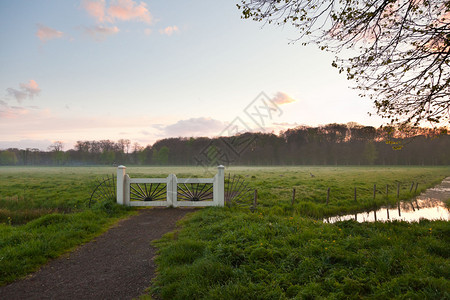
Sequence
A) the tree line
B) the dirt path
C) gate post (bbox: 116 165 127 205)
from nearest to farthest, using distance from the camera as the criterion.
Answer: the dirt path < gate post (bbox: 116 165 127 205) < the tree line

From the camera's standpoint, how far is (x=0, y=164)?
294ft

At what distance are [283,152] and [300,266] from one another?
78956mm

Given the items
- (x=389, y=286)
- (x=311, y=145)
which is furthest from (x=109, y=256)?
(x=311, y=145)

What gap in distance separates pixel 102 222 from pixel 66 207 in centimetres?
570

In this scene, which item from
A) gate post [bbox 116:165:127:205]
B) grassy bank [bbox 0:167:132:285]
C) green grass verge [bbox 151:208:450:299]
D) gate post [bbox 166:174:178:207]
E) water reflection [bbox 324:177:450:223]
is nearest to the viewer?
green grass verge [bbox 151:208:450:299]

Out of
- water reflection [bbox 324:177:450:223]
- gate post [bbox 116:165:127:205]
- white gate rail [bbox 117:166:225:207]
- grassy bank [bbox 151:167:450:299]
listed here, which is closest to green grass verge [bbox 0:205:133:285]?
gate post [bbox 116:165:127:205]

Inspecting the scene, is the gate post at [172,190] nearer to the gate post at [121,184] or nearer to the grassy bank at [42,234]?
the grassy bank at [42,234]

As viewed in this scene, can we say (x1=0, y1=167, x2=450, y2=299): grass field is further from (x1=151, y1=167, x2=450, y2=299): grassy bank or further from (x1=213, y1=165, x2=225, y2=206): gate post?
(x1=213, y1=165, x2=225, y2=206): gate post

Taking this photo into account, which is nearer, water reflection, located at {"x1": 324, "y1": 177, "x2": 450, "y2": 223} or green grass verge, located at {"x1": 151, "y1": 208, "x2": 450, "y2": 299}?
green grass verge, located at {"x1": 151, "y1": 208, "x2": 450, "y2": 299}

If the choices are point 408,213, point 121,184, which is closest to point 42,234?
point 121,184

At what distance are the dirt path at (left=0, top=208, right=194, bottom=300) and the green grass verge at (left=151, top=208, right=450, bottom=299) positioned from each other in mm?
430

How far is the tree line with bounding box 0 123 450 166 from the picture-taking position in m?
69.4

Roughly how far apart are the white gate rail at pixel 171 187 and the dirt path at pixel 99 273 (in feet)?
12.1

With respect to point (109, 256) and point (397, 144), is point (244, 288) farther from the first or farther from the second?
point (397, 144)
